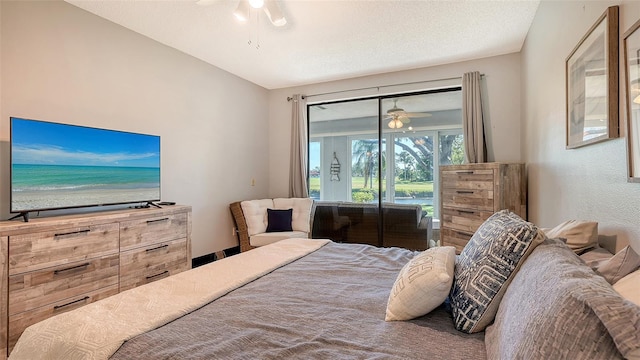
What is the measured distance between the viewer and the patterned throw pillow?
3.40 feet

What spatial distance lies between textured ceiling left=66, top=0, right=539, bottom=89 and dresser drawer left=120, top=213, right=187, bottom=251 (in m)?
1.93

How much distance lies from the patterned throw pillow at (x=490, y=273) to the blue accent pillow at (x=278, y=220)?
3231mm

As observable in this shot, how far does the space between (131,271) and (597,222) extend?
3.27m

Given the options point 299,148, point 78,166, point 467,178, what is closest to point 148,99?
point 78,166

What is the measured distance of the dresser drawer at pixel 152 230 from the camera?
2.61m

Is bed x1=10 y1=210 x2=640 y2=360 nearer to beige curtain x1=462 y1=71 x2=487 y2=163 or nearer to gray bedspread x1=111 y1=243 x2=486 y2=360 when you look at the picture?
gray bedspread x1=111 y1=243 x2=486 y2=360

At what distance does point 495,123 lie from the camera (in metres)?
3.82

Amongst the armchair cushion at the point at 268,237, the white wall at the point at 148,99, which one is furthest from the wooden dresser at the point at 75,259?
the armchair cushion at the point at 268,237

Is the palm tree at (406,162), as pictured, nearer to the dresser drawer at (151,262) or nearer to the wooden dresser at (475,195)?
the wooden dresser at (475,195)

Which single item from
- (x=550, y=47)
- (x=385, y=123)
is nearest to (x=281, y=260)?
(x=550, y=47)

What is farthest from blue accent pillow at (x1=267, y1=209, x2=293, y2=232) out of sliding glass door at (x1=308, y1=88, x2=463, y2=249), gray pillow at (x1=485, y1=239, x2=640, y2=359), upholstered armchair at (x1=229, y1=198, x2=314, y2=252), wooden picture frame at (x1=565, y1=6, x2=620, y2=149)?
gray pillow at (x1=485, y1=239, x2=640, y2=359)

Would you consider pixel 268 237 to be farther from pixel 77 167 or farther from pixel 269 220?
pixel 77 167

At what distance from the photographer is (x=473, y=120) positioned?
12.5ft

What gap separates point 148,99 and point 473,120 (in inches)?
152
